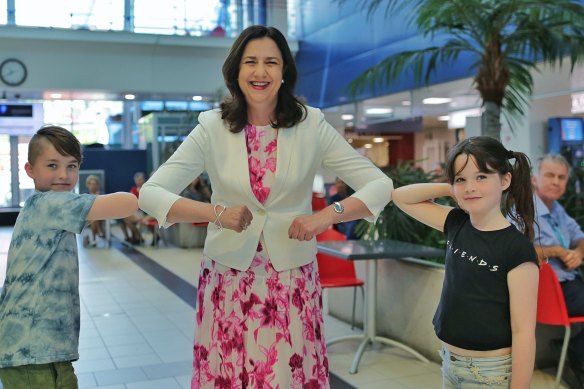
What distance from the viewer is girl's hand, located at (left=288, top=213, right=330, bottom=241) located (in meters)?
1.79

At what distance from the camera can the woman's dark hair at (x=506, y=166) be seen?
1923 mm

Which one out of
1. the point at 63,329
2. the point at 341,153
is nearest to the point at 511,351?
the point at 341,153

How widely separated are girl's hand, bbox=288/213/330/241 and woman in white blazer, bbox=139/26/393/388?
0.06m

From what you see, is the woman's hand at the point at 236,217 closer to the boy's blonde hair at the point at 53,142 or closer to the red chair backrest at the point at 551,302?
the boy's blonde hair at the point at 53,142

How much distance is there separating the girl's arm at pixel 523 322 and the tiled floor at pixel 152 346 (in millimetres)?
1722

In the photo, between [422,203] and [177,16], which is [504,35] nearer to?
[422,203]

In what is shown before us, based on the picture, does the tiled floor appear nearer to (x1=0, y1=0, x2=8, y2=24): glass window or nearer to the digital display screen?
the digital display screen

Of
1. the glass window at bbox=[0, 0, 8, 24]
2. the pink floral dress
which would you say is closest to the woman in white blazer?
the pink floral dress

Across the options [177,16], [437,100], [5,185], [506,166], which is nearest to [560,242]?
[506,166]

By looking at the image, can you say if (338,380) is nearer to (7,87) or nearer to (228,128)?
(228,128)

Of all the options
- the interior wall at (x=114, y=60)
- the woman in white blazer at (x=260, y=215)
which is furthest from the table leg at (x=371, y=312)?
the interior wall at (x=114, y=60)

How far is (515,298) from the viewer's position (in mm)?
1871

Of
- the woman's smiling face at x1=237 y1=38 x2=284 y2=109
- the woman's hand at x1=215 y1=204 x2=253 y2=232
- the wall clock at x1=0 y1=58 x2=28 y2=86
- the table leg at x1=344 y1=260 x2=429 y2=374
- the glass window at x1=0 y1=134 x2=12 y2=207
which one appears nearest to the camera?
the woman's hand at x1=215 y1=204 x2=253 y2=232

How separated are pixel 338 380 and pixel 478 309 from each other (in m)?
2.64
